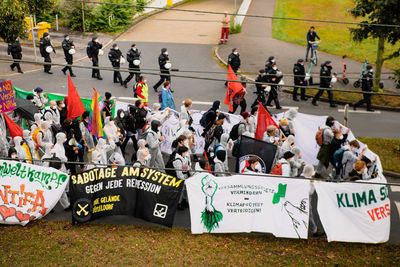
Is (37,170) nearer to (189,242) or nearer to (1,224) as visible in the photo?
(1,224)

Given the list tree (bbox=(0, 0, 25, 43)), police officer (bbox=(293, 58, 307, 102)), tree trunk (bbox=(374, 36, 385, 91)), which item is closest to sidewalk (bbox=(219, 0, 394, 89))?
tree trunk (bbox=(374, 36, 385, 91))

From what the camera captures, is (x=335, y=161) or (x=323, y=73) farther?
(x=323, y=73)

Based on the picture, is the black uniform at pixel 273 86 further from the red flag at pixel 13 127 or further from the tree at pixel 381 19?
the red flag at pixel 13 127

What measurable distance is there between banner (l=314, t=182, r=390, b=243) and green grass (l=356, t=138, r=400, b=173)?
13.1ft

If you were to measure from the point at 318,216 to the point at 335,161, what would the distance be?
5.22ft

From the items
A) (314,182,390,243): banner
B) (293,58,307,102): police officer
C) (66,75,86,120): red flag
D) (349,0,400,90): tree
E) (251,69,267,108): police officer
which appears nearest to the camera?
(314,182,390,243): banner

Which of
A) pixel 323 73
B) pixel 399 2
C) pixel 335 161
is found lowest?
pixel 335 161

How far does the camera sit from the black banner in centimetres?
1208

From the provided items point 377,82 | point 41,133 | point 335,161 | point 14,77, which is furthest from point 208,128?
point 14,77

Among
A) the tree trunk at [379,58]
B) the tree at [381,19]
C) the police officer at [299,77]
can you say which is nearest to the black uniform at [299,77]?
the police officer at [299,77]

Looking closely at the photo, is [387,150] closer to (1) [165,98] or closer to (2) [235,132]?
(2) [235,132]

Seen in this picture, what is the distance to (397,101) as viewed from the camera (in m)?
19.0

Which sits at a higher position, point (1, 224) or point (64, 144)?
point (64, 144)

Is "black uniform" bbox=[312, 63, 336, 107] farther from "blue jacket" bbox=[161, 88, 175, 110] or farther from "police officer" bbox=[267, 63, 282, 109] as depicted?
"blue jacket" bbox=[161, 88, 175, 110]
